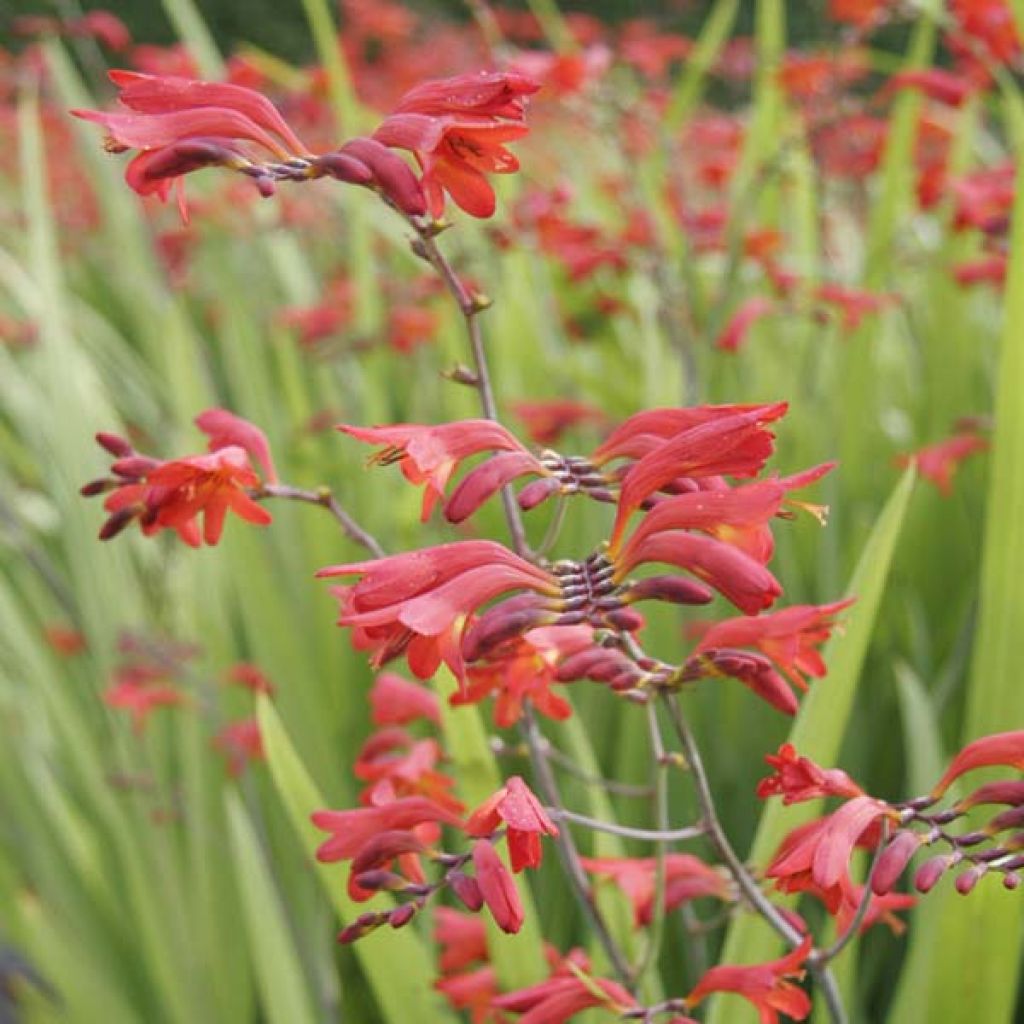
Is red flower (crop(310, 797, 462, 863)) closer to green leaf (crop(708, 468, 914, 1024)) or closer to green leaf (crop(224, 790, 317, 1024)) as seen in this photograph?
green leaf (crop(708, 468, 914, 1024))

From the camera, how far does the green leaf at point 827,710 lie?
1.05 m

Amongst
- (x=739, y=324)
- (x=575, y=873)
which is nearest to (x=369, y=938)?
(x=575, y=873)

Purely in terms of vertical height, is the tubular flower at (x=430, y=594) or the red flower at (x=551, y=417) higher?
the tubular flower at (x=430, y=594)

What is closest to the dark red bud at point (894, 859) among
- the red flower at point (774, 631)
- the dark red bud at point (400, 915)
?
the red flower at point (774, 631)

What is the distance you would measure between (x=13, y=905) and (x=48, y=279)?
985mm

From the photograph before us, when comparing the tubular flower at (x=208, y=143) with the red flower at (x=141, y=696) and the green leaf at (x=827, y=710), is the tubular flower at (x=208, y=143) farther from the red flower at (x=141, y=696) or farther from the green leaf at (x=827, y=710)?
the red flower at (x=141, y=696)

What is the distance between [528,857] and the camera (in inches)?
29.5

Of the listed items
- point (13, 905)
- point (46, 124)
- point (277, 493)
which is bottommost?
point (13, 905)

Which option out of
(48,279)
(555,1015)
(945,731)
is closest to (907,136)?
(945,731)

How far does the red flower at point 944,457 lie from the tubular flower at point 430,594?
97 centimetres

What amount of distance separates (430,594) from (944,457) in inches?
43.0

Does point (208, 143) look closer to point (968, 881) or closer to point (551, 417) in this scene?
point (968, 881)

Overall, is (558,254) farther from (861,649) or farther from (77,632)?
(861,649)

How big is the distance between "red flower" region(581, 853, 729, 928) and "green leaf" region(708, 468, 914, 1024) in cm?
6
